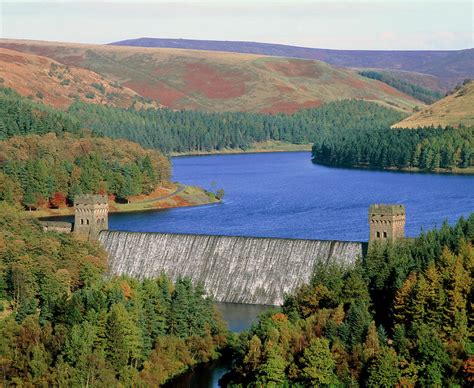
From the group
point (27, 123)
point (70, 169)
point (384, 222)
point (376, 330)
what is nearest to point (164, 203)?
point (70, 169)

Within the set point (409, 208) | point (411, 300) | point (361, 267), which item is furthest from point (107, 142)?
point (411, 300)

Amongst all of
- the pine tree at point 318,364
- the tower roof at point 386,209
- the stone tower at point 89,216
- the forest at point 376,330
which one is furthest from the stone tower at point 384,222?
the stone tower at point 89,216

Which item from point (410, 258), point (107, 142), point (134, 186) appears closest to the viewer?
point (410, 258)

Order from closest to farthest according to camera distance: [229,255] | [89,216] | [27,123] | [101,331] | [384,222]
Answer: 1. [101,331]
2. [384,222]
3. [229,255]
4. [89,216]
5. [27,123]

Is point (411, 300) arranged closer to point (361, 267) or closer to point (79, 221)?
point (361, 267)

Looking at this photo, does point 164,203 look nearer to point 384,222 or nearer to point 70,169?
point 70,169

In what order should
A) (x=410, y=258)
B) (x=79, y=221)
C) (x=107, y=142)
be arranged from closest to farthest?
(x=410, y=258) < (x=79, y=221) < (x=107, y=142)

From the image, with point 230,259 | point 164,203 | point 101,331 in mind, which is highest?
point 101,331

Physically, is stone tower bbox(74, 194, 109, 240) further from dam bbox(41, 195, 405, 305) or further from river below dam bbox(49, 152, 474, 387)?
river below dam bbox(49, 152, 474, 387)
